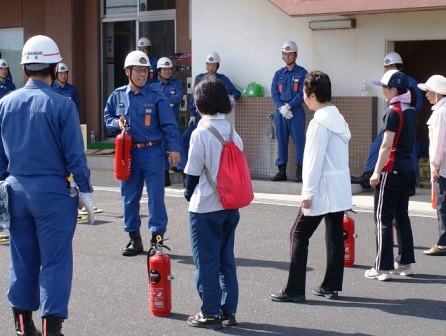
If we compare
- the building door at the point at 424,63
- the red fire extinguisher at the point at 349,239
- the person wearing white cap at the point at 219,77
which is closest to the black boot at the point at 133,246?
the red fire extinguisher at the point at 349,239

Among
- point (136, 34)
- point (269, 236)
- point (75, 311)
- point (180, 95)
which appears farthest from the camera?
point (136, 34)

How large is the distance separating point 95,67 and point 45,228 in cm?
1412

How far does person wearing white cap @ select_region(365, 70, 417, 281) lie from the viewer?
25.3 feet

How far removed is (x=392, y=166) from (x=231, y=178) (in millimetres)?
2089

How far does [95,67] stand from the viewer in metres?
19.4

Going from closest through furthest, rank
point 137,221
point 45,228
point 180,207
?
1. point 45,228
2. point 137,221
3. point 180,207

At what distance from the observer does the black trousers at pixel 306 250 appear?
7.11 metres

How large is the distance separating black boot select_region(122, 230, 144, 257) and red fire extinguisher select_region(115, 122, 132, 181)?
0.70m

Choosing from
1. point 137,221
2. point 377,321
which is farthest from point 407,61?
point 377,321

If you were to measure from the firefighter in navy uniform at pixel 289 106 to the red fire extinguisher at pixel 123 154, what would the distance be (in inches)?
217

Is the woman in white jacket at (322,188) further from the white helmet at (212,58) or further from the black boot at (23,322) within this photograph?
the white helmet at (212,58)

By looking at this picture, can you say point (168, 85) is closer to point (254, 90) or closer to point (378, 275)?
point (254, 90)

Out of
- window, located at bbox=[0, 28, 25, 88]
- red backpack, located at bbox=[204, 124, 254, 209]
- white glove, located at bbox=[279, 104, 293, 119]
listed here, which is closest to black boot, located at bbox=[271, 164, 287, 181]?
white glove, located at bbox=[279, 104, 293, 119]

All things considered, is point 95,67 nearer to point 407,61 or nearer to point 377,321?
point 407,61
